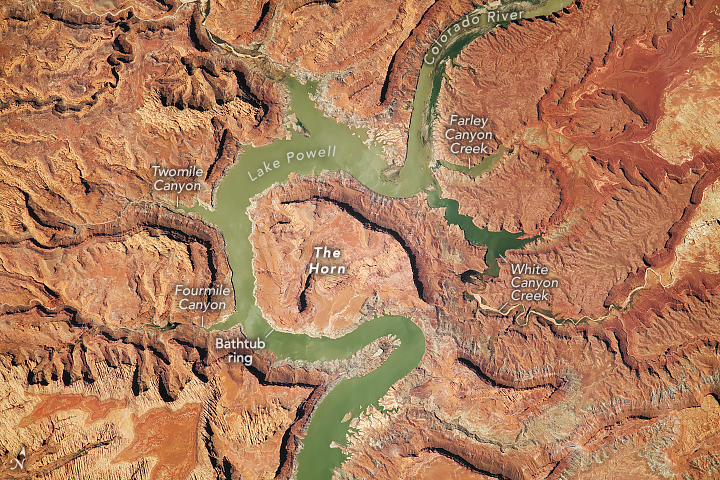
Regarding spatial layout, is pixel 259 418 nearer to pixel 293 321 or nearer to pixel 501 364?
pixel 293 321

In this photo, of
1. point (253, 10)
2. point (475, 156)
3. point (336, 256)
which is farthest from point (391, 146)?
point (253, 10)

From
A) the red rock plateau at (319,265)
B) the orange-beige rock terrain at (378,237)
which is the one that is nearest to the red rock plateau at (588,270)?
the orange-beige rock terrain at (378,237)

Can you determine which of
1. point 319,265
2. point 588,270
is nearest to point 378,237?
point 319,265

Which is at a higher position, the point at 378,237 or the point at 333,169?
the point at 333,169

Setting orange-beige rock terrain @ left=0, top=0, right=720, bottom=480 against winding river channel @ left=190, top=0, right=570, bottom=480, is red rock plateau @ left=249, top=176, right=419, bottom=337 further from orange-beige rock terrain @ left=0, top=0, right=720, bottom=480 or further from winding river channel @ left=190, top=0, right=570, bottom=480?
winding river channel @ left=190, top=0, right=570, bottom=480

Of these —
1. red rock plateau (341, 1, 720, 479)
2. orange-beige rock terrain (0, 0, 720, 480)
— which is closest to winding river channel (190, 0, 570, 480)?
orange-beige rock terrain (0, 0, 720, 480)

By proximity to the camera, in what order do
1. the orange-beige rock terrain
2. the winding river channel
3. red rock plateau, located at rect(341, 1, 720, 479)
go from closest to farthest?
1. the orange-beige rock terrain
2. red rock plateau, located at rect(341, 1, 720, 479)
3. the winding river channel

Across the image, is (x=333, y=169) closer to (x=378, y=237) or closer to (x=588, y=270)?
(x=378, y=237)

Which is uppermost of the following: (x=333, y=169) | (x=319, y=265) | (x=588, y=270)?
(x=333, y=169)
